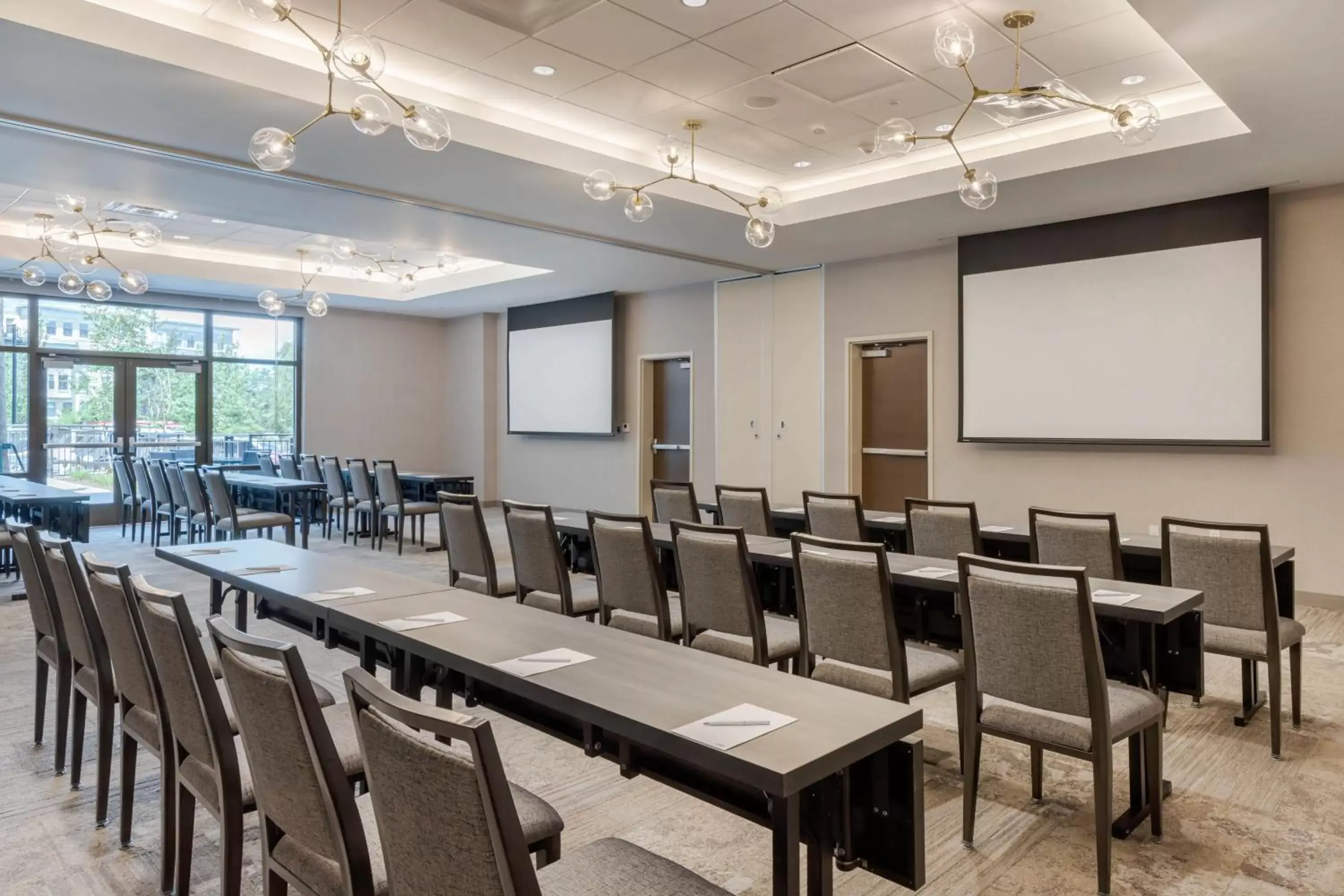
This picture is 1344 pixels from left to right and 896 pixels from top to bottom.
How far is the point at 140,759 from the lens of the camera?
314 centimetres

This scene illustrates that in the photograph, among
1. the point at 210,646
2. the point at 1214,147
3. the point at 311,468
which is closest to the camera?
the point at 210,646

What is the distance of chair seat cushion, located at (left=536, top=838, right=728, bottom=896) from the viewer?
1.53 m

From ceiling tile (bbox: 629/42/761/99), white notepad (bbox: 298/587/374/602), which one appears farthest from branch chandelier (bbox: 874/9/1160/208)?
white notepad (bbox: 298/587/374/602)

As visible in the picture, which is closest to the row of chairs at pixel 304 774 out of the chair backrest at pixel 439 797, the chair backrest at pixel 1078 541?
the chair backrest at pixel 439 797

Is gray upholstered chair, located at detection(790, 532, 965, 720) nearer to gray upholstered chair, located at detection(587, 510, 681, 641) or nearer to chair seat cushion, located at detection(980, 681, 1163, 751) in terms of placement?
chair seat cushion, located at detection(980, 681, 1163, 751)

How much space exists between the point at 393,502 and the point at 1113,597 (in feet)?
23.1

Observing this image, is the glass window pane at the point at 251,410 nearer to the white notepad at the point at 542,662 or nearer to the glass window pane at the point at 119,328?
the glass window pane at the point at 119,328

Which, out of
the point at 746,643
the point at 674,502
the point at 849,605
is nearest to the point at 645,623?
the point at 746,643

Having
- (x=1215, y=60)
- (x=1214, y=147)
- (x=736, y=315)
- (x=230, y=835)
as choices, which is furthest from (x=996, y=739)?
(x=736, y=315)

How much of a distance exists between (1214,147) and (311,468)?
335 inches

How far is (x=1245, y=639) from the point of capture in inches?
135

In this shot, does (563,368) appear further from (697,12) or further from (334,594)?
(334,594)

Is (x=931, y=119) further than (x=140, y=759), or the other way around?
(x=931, y=119)

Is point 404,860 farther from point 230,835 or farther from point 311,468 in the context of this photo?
point 311,468
